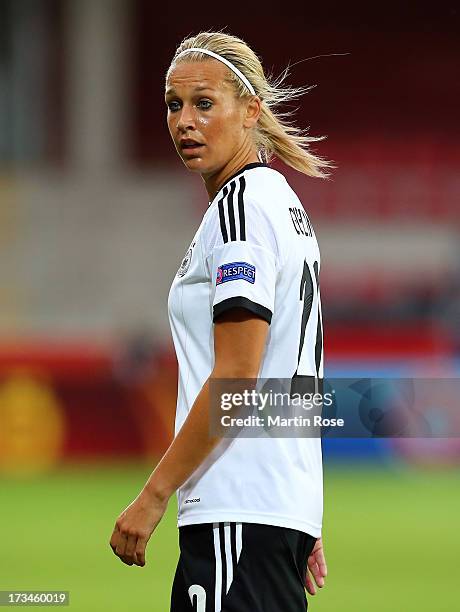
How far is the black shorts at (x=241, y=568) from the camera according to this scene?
9.18 ft

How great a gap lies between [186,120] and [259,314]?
1.95 ft

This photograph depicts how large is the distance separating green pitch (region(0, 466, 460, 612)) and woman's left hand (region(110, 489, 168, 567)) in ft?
11.4

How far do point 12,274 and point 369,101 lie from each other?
5923mm

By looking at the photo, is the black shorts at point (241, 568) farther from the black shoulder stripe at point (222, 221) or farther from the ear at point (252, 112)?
the ear at point (252, 112)

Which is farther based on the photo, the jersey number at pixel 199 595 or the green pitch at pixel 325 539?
the green pitch at pixel 325 539

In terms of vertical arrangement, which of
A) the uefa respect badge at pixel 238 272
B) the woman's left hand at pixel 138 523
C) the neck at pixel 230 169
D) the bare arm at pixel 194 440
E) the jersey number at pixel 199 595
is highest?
the neck at pixel 230 169

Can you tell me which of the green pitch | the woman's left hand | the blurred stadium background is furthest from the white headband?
the blurred stadium background

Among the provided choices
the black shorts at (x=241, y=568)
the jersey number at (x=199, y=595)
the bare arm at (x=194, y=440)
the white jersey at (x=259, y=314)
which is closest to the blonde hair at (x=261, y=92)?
the white jersey at (x=259, y=314)

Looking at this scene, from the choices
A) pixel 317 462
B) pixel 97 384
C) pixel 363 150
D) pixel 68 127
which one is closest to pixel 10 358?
pixel 97 384

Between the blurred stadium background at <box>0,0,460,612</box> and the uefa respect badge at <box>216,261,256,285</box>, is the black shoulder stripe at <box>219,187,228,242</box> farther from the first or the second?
the blurred stadium background at <box>0,0,460,612</box>

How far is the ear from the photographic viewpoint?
3.17m

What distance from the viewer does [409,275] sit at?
57.1 ft

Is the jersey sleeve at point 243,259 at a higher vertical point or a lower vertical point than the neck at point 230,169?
lower

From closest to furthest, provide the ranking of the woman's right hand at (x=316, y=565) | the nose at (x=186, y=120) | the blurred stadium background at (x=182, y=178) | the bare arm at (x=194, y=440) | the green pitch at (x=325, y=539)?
the bare arm at (x=194, y=440) → the nose at (x=186, y=120) → the woman's right hand at (x=316, y=565) → the green pitch at (x=325, y=539) → the blurred stadium background at (x=182, y=178)
